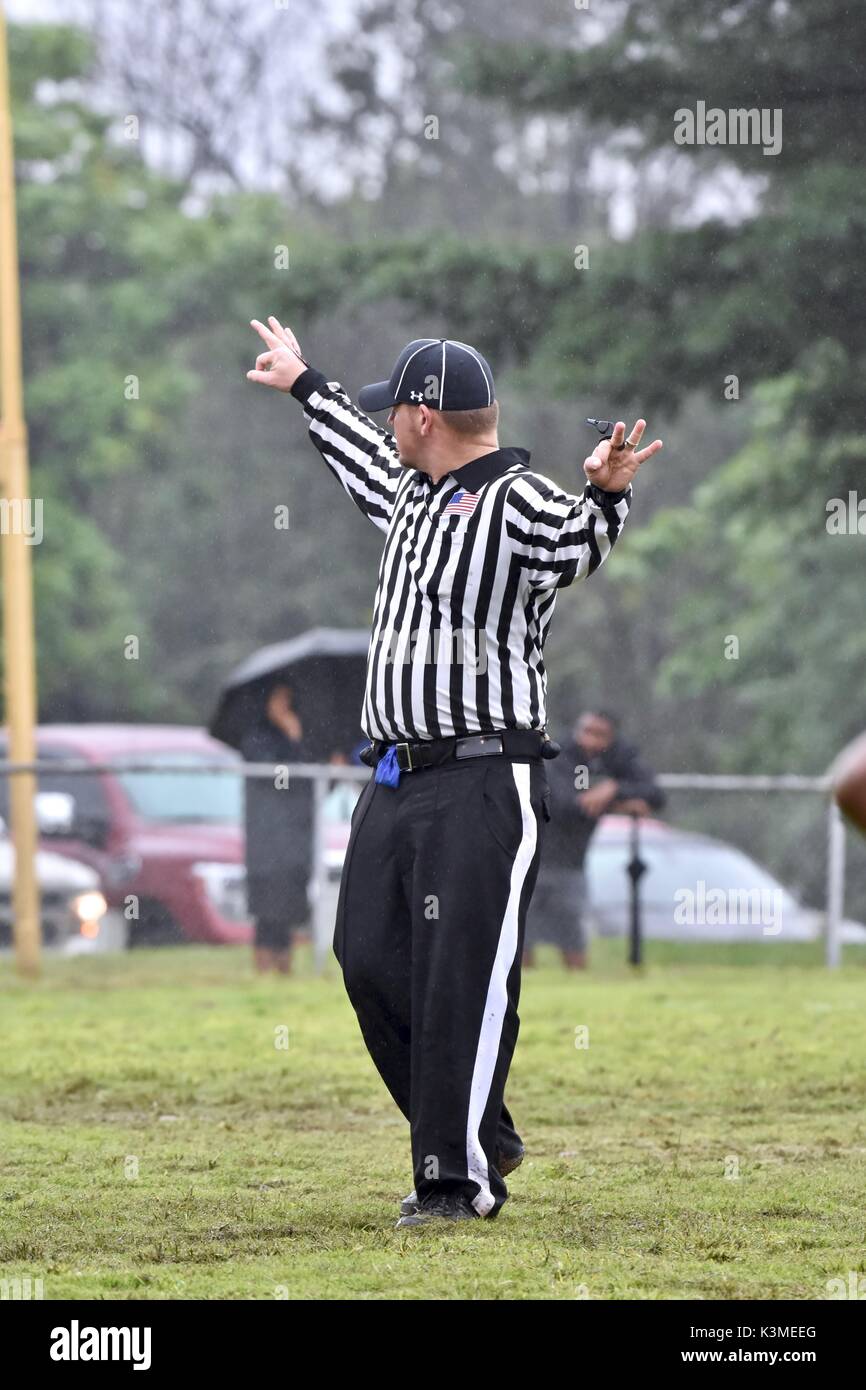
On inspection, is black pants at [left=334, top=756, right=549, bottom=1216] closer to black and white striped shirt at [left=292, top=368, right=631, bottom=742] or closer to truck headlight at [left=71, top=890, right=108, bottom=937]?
black and white striped shirt at [left=292, top=368, right=631, bottom=742]

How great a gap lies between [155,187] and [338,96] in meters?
5.93

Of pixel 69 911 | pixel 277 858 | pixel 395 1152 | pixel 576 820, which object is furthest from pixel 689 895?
pixel 395 1152

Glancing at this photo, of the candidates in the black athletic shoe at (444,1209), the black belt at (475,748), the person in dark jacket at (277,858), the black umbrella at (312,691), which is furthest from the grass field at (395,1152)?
the black umbrella at (312,691)

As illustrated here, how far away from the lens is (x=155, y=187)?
3309 cm

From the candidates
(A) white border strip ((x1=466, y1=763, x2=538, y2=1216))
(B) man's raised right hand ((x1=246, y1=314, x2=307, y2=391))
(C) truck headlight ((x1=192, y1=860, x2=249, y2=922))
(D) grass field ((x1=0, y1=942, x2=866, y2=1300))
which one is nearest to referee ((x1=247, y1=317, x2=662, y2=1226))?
(A) white border strip ((x1=466, y1=763, x2=538, y2=1216))

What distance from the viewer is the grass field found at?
4688 millimetres

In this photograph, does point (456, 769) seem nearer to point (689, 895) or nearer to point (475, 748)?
point (475, 748)

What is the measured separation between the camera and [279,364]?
636 centimetres

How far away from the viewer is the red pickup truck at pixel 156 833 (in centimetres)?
1589

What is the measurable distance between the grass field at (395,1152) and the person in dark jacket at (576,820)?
198 cm

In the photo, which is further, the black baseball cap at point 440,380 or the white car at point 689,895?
the white car at point 689,895

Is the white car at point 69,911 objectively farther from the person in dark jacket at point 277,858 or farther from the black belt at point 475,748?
the black belt at point 475,748

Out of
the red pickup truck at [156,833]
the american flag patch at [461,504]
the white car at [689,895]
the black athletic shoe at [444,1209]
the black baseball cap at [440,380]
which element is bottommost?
the white car at [689,895]

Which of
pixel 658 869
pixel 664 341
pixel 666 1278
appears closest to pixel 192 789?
pixel 658 869
